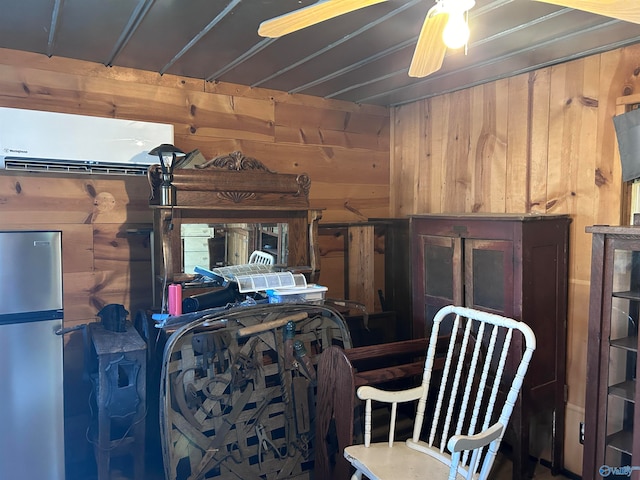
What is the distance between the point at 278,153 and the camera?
308 cm

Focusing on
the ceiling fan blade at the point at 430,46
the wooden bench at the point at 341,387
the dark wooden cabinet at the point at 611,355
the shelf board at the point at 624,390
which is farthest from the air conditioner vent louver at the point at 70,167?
the shelf board at the point at 624,390

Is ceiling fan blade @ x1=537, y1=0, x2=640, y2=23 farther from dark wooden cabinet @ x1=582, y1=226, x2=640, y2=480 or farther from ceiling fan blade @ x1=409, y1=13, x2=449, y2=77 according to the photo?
dark wooden cabinet @ x1=582, y1=226, x2=640, y2=480

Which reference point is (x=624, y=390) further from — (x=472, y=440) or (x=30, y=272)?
(x=30, y=272)

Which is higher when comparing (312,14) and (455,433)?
(312,14)

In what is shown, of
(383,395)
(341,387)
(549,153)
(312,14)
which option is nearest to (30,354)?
(341,387)

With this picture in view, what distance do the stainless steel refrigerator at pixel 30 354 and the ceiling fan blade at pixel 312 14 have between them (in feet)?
4.03

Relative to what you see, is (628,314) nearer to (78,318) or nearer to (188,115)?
(188,115)

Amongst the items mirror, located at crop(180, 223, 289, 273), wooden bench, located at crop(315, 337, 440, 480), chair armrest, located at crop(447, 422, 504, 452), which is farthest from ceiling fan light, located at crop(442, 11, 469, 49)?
mirror, located at crop(180, 223, 289, 273)

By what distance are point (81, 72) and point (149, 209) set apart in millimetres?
763

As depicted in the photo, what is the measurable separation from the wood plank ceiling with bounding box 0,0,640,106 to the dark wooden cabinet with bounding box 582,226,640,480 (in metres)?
0.88

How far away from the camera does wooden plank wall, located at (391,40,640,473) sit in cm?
232

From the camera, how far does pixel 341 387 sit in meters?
2.01

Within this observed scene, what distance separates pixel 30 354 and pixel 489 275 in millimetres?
2065

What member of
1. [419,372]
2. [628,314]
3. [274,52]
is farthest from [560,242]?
[274,52]
